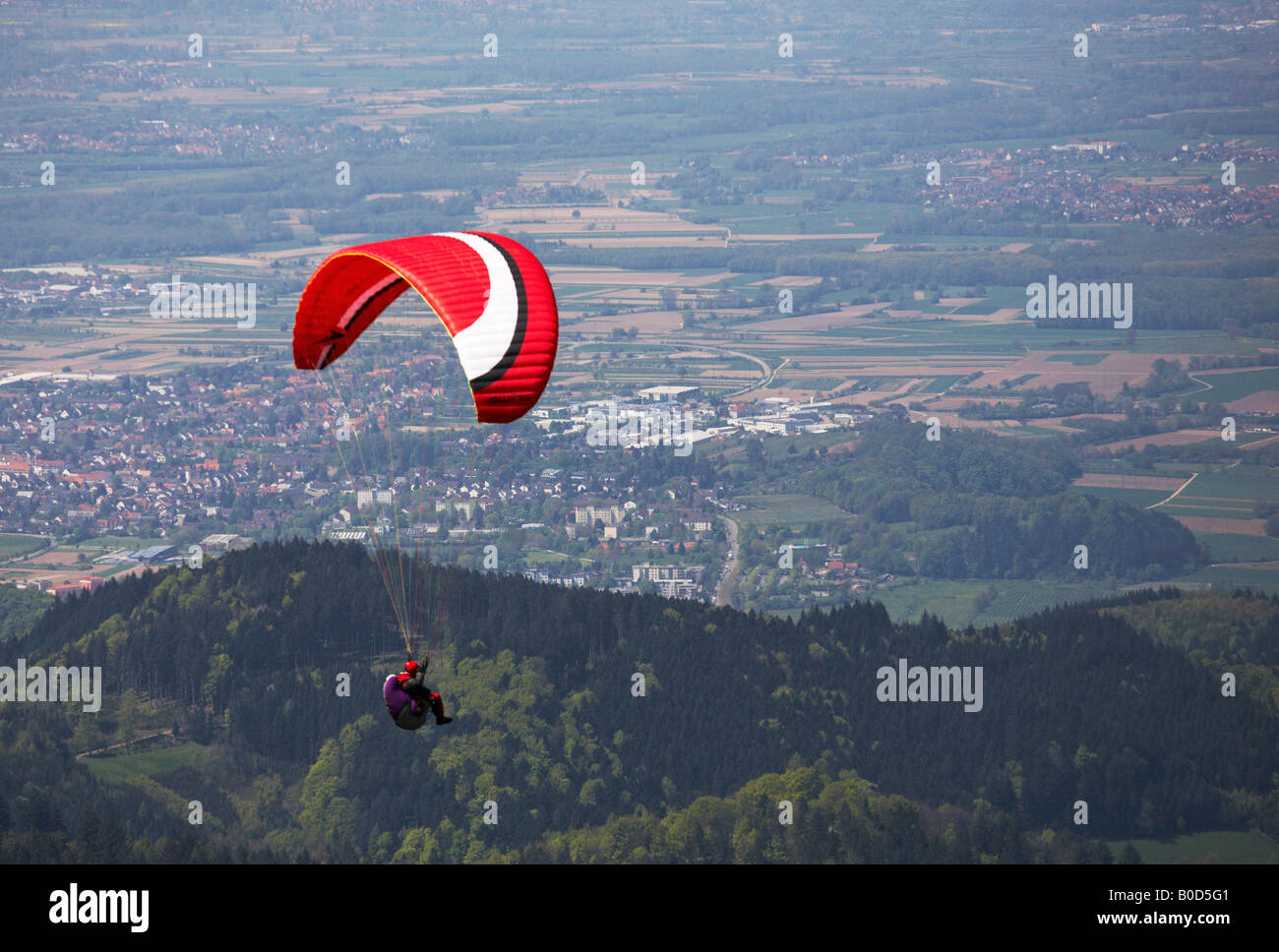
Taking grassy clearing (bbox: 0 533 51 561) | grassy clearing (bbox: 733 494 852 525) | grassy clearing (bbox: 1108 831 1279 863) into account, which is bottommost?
grassy clearing (bbox: 1108 831 1279 863)

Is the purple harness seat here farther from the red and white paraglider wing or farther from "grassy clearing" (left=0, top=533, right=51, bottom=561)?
"grassy clearing" (left=0, top=533, right=51, bottom=561)

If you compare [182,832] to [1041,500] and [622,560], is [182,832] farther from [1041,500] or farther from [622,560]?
[1041,500]

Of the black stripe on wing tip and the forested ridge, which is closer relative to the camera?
the black stripe on wing tip

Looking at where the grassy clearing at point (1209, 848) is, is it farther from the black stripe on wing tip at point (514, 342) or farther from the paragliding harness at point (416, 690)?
the black stripe on wing tip at point (514, 342)

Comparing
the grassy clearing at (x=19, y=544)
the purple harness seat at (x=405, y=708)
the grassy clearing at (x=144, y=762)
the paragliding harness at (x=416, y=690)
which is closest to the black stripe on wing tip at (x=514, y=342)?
the paragliding harness at (x=416, y=690)

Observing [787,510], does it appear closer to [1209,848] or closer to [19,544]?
[19,544]

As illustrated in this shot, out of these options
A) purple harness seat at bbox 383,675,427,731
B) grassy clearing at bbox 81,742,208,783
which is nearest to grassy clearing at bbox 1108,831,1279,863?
grassy clearing at bbox 81,742,208,783
